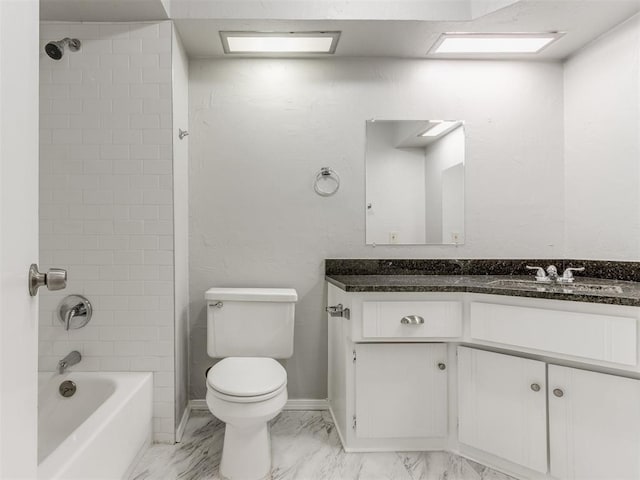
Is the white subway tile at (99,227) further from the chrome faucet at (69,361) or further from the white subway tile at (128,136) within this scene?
the chrome faucet at (69,361)

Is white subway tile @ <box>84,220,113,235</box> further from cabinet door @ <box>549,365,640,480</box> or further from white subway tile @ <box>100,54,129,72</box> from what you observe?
cabinet door @ <box>549,365,640,480</box>

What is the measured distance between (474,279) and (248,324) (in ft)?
4.18

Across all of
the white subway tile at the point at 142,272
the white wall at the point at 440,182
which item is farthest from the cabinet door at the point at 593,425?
the white subway tile at the point at 142,272

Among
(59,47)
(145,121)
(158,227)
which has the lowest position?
(158,227)

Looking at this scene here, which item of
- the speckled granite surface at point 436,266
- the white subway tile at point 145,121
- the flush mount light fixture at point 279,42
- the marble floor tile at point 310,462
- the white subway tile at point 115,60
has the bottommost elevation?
the marble floor tile at point 310,462

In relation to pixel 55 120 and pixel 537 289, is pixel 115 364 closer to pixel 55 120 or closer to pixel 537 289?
pixel 55 120

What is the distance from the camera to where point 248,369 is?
6.23 ft

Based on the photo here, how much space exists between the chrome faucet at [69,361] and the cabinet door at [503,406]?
74.4 inches

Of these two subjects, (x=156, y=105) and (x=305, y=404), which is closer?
(x=156, y=105)

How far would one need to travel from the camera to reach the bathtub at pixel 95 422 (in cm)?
137

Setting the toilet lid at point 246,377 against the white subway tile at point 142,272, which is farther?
the white subway tile at point 142,272

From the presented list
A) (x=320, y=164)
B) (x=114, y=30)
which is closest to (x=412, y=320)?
(x=320, y=164)

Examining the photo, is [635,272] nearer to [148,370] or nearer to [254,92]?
[254,92]

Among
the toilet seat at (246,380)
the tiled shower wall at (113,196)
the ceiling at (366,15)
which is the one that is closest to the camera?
the toilet seat at (246,380)
